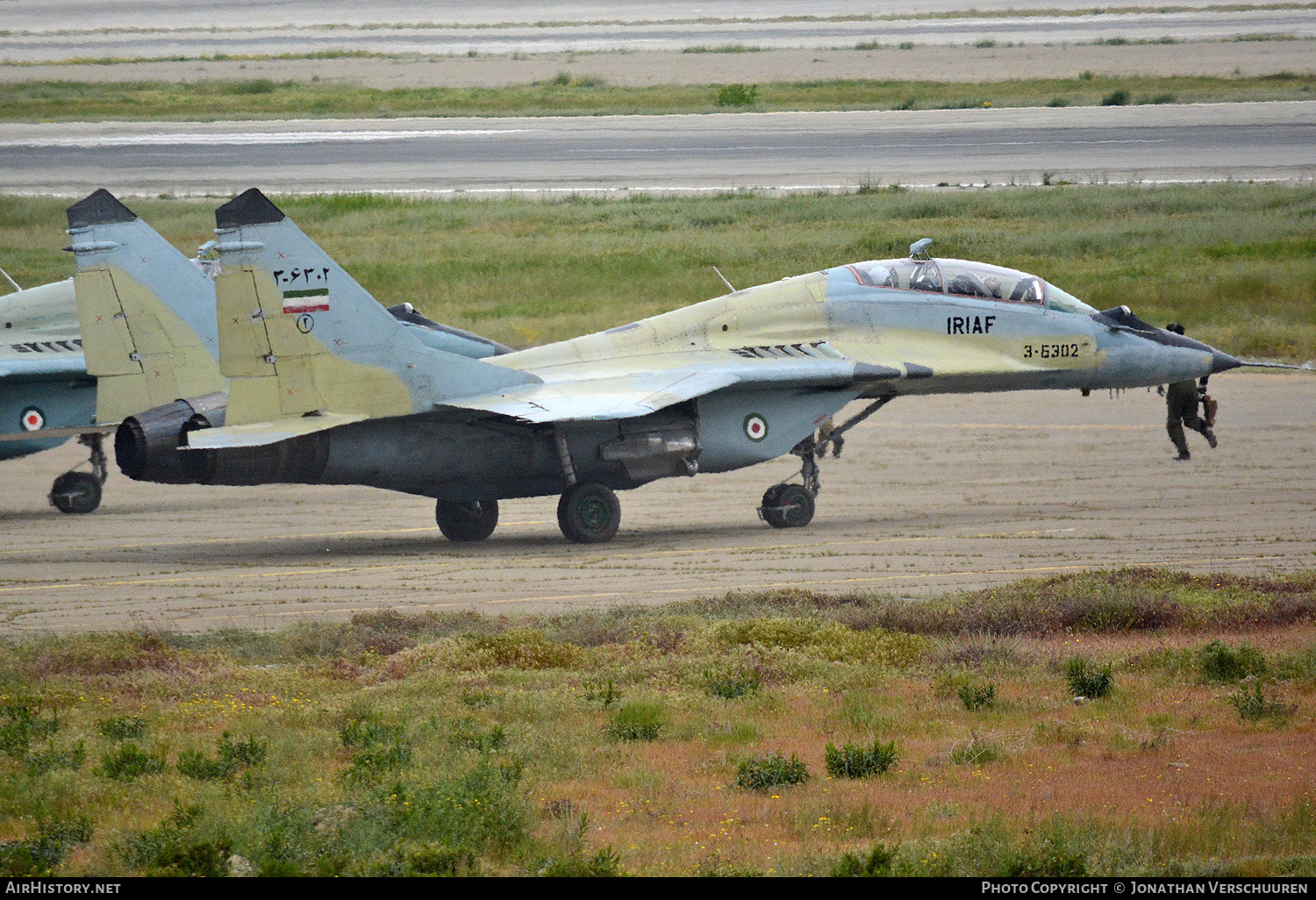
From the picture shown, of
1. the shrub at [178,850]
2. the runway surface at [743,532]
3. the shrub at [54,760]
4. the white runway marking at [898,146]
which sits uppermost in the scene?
the white runway marking at [898,146]

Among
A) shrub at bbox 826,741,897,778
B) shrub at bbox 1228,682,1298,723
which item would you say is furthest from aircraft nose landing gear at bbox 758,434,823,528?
shrub at bbox 826,741,897,778

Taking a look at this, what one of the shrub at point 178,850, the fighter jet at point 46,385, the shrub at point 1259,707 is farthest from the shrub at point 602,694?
the fighter jet at point 46,385

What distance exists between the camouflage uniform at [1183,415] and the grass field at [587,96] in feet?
149

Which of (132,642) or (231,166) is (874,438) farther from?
(231,166)

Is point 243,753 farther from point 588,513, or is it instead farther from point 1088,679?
point 588,513

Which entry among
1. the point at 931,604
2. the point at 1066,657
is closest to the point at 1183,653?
the point at 1066,657

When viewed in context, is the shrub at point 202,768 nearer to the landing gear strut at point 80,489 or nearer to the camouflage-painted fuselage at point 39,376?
the camouflage-painted fuselage at point 39,376

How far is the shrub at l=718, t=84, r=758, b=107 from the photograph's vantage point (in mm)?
71500

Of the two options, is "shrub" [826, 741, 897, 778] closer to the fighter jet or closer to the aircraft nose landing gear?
the aircraft nose landing gear

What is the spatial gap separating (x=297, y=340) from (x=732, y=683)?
8.74 metres

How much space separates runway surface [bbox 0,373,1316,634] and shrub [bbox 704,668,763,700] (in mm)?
4011

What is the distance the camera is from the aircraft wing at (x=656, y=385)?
19484 millimetres

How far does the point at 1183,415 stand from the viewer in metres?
24.5

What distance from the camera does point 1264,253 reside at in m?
→ 38.8
